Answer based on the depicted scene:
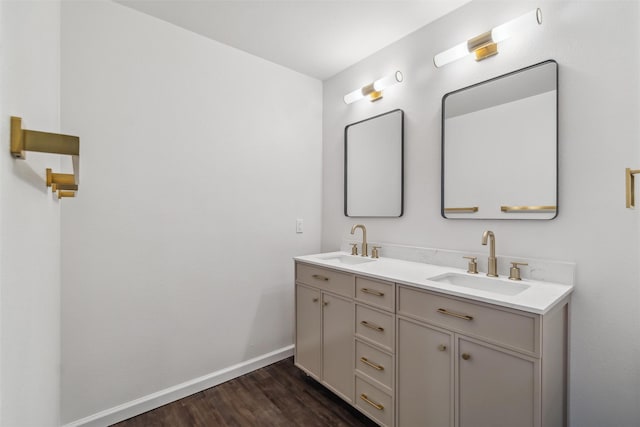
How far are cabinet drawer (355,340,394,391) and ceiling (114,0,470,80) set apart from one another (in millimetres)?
1993

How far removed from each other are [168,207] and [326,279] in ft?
3.70

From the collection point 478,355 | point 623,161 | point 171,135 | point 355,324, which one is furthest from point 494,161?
point 171,135

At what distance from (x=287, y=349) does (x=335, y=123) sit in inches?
78.3

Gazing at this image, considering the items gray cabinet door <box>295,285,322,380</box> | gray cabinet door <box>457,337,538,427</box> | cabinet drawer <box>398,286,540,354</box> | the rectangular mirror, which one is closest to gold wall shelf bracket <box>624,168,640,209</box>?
cabinet drawer <box>398,286,540,354</box>

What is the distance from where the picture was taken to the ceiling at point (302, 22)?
6.02 ft

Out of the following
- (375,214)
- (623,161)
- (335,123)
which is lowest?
(375,214)

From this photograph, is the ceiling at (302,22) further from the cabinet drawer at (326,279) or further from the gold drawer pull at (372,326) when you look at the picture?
the gold drawer pull at (372,326)

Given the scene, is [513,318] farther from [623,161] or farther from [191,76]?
[191,76]

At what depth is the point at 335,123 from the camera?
2746 millimetres

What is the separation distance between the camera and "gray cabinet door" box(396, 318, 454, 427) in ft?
4.58

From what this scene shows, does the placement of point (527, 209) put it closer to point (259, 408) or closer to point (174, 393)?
point (259, 408)

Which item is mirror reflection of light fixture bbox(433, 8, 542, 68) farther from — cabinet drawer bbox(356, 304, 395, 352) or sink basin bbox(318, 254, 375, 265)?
cabinet drawer bbox(356, 304, 395, 352)

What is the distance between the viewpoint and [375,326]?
1698 millimetres

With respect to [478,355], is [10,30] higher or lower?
higher
